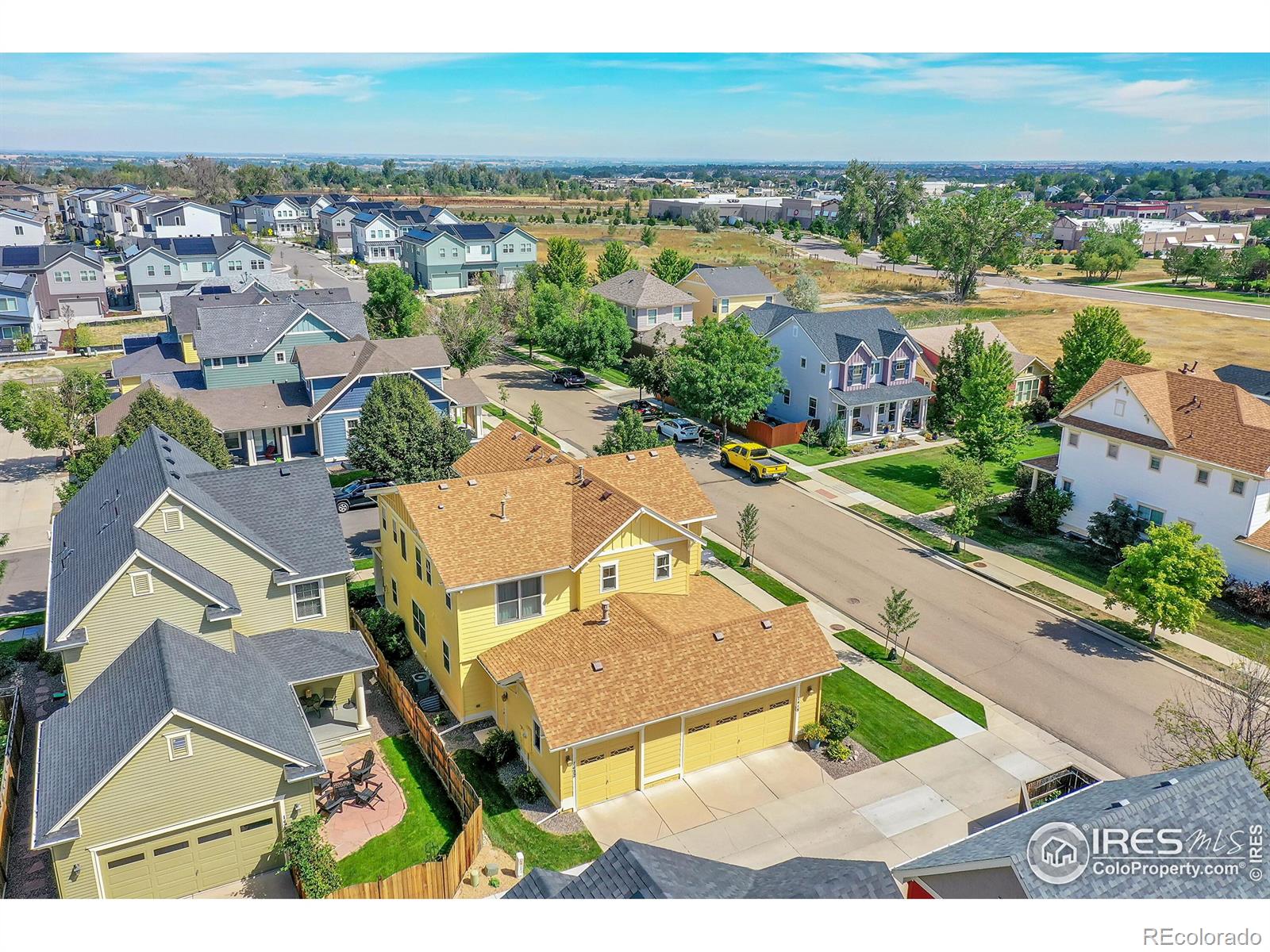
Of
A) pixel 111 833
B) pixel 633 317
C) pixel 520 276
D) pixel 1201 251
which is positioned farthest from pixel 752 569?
pixel 1201 251

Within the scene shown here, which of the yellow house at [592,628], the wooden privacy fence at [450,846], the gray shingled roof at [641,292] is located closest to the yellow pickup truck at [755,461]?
the yellow house at [592,628]

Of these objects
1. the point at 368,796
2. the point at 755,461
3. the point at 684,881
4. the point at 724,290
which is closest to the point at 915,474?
the point at 755,461

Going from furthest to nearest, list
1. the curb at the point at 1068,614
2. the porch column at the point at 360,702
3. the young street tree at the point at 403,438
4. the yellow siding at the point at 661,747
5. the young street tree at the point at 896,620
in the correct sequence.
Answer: the young street tree at the point at 403,438 → the young street tree at the point at 896,620 → the curb at the point at 1068,614 → the porch column at the point at 360,702 → the yellow siding at the point at 661,747

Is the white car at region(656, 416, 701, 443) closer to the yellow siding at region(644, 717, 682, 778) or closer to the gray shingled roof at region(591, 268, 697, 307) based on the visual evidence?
the gray shingled roof at region(591, 268, 697, 307)

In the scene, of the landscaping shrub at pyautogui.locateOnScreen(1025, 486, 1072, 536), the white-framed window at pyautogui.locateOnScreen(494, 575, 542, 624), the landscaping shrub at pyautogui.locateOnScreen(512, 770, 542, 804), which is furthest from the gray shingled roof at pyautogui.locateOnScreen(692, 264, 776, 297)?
the landscaping shrub at pyautogui.locateOnScreen(512, 770, 542, 804)

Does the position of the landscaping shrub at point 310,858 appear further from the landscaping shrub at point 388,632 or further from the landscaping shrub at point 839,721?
the landscaping shrub at point 839,721

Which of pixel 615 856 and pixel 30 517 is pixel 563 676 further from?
pixel 30 517
